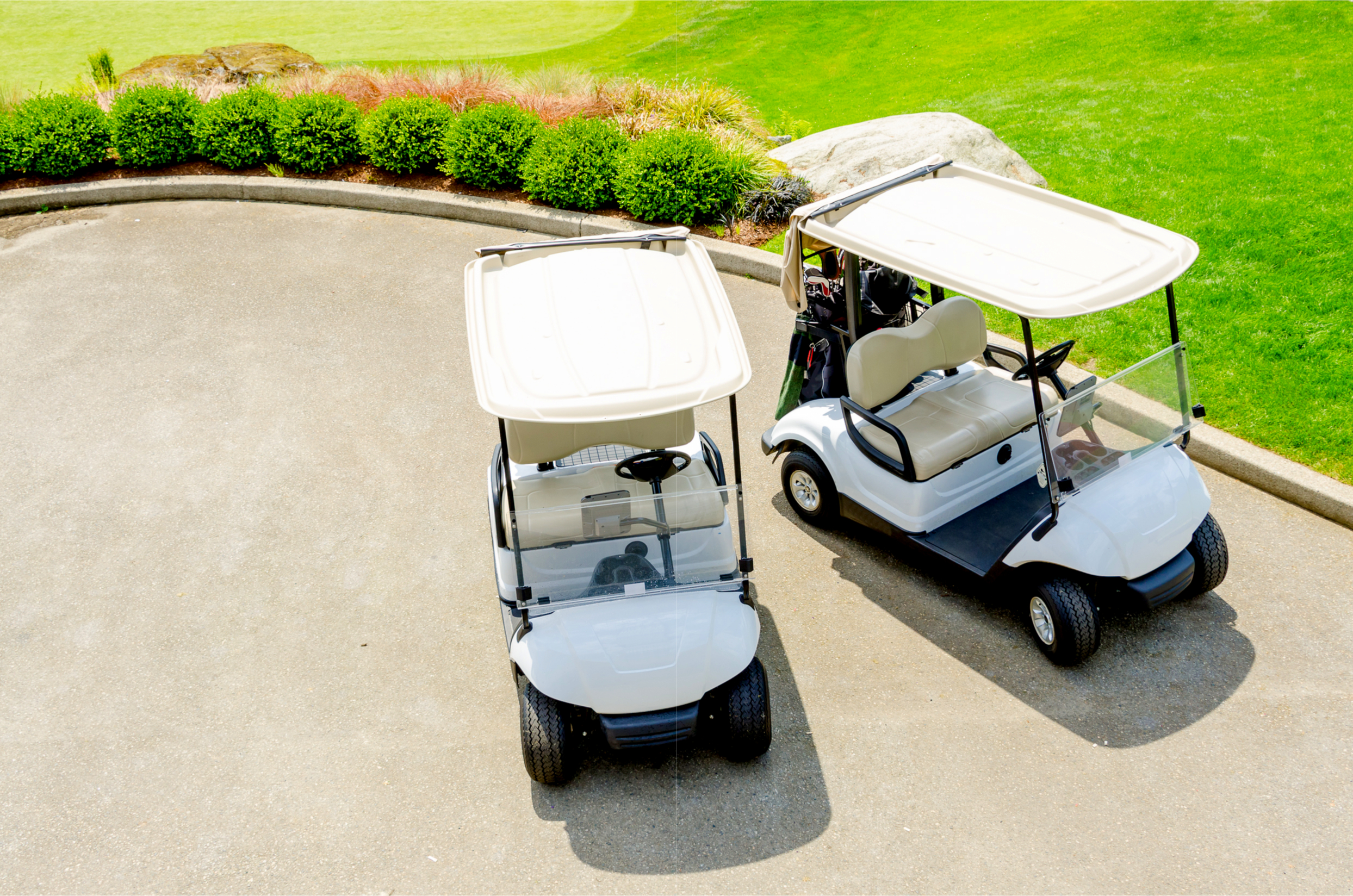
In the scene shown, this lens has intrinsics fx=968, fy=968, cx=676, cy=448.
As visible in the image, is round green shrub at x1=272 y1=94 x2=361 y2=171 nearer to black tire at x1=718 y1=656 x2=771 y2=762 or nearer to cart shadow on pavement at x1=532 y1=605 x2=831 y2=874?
cart shadow on pavement at x1=532 y1=605 x2=831 y2=874

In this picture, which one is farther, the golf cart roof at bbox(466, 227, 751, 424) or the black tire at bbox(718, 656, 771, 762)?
the black tire at bbox(718, 656, 771, 762)

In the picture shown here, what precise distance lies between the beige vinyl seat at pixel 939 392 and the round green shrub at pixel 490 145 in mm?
5049

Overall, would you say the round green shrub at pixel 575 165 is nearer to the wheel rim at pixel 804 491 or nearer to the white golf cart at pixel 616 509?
the wheel rim at pixel 804 491

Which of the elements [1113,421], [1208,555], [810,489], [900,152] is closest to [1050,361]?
[1113,421]

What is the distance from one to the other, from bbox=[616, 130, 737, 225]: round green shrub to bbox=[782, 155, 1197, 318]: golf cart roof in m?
3.32

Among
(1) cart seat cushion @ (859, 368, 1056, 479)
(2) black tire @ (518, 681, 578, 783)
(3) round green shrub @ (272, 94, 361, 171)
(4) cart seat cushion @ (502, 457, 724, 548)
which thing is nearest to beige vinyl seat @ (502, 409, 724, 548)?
(4) cart seat cushion @ (502, 457, 724, 548)

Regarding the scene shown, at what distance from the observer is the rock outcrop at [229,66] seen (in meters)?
12.7

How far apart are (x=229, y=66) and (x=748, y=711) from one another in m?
12.7

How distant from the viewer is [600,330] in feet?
13.4

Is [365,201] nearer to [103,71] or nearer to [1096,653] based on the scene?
[103,71]

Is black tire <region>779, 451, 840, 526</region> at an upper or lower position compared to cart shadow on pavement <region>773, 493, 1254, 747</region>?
upper

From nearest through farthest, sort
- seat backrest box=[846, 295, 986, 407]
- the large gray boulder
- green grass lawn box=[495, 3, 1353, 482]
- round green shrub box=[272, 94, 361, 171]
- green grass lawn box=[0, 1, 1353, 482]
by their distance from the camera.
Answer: seat backrest box=[846, 295, 986, 407], green grass lawn box=[495, 3, 1353, 482], green grass lawn box=[0, 1, 1353, 482], the large gray boulder, round green shrub box=[272, 94, 361, 171]

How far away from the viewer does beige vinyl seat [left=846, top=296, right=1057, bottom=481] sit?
5238mm

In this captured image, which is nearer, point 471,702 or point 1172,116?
point 471,702
